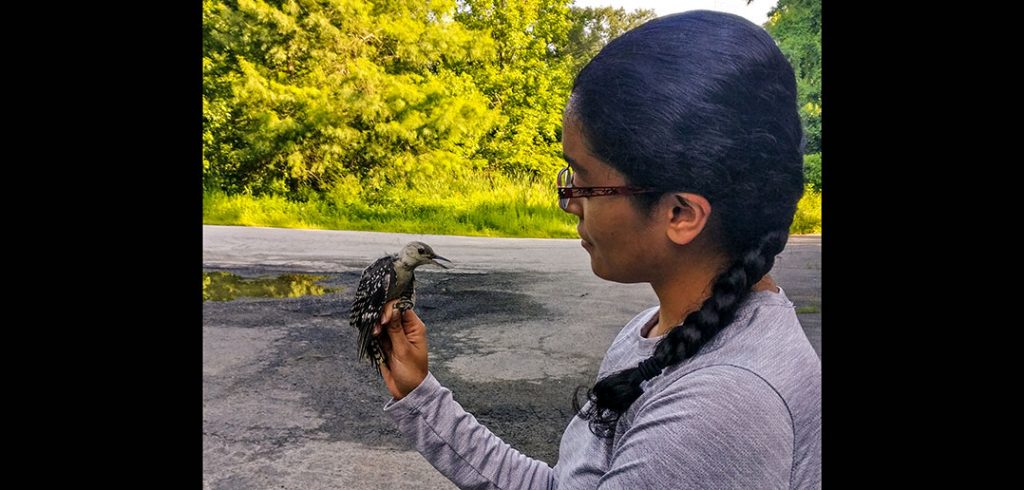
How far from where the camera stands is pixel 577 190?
0.83 meters

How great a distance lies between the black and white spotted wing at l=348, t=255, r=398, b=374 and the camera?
3.12 feet

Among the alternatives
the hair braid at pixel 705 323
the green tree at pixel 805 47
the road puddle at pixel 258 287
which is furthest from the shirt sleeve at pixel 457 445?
the road puddle at pixel 258 287

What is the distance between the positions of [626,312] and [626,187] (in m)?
1.54

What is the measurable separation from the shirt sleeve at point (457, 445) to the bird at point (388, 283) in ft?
0.38

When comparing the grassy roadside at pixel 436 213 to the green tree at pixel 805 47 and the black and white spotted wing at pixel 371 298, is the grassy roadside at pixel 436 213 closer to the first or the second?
the green tree at pixel 805 47

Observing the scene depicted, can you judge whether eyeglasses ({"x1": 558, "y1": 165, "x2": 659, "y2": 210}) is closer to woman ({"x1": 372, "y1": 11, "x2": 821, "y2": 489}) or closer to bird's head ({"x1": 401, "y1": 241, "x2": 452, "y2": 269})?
woman ({"x1": 372, "y1": 11, "x2": 821, "y2": 489})

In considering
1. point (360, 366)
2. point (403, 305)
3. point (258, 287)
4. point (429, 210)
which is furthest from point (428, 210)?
point (258, 287)

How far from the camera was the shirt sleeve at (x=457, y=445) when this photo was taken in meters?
1.02

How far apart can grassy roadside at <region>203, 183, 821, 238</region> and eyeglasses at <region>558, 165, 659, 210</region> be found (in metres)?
0.14

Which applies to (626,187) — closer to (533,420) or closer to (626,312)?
(626,312)

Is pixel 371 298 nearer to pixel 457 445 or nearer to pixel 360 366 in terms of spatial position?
pixel 457 445

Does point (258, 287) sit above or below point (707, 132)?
below

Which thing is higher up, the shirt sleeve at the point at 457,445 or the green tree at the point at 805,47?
the green tree at the point at 805,47

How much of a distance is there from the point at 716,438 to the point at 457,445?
0.41m
